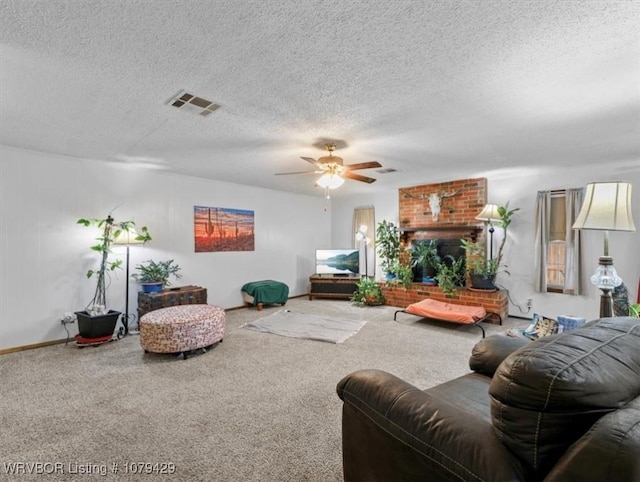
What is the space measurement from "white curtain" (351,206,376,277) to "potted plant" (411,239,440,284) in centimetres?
118

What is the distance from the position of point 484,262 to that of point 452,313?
4.04ft

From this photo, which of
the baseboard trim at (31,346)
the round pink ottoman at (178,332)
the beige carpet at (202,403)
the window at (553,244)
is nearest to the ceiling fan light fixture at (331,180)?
the beige carpet at (202,403)

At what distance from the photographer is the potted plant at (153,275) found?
439 centimetres

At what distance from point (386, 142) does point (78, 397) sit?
3632 mm

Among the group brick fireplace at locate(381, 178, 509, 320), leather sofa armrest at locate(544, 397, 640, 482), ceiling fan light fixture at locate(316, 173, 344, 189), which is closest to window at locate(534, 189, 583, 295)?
brick fireplace at locate(381, 178, 509, 320)

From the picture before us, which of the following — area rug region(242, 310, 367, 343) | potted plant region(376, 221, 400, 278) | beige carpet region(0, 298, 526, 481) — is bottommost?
beige carpet region(0, 298, 526, 481)

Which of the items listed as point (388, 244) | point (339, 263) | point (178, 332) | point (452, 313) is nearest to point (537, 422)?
point (178, 332)

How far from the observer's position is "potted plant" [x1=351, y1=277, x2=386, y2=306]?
19.3 feet

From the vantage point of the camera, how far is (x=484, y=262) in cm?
502

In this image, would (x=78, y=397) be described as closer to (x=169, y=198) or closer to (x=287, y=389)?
(x=287, y=389)

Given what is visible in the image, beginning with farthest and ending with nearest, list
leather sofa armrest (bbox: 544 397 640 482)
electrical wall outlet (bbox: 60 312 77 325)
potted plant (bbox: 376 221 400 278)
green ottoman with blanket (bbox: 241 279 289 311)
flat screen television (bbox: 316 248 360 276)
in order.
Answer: flat screen television (bbox: 316 248 360 276) → potted plant (bbox: 376 221 400 278) → green ottoman with blanket (bbox: 241 279 289 311) → electrical wall outlet (bbox: 60 312 77 325) → leather sofa armrest (bbox: 544 397 640 482)

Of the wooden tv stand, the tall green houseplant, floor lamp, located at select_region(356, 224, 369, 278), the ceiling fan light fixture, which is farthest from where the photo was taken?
floor lamp, located at select_region(356, 224, 369, 278)

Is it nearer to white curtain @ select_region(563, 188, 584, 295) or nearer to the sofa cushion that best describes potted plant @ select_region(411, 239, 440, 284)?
white curtain @ select_region(563, 188, 584, 295)

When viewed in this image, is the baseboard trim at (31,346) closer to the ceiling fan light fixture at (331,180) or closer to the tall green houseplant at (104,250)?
the tall green houseplant at (104,250)
